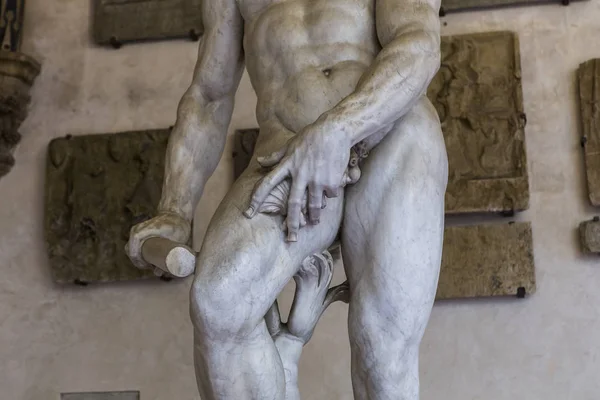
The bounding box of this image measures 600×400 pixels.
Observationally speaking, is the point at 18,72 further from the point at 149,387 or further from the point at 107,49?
the point at 149,387

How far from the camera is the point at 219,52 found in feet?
7.38

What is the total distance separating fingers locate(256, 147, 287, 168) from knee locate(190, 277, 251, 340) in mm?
A: 277

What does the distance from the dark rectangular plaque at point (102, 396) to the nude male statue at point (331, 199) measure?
8.03ft

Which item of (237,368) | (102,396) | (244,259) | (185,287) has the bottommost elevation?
(102,396)

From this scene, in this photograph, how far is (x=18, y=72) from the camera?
4.62m

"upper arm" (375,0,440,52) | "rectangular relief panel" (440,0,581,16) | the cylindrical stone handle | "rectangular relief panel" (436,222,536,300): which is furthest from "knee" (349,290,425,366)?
"rectangular relief panel" (440,0,581,16)

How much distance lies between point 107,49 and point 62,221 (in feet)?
3.18

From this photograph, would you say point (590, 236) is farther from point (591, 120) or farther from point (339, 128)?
point (339, 128)

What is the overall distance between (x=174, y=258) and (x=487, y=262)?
8.33 feet

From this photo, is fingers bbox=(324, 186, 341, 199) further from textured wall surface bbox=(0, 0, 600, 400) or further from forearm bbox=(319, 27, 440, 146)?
textured wall surface bbox=(0, 0, 600, 400)

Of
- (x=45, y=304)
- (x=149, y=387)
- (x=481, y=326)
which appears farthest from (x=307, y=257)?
(x=45, y=304)

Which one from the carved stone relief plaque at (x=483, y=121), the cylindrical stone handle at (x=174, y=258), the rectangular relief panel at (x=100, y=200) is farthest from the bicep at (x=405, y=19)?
the rectangular relief panel at (x=100, y=200)

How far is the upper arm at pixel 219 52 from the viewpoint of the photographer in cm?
221

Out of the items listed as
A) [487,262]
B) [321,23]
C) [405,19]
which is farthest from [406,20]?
[487,262]
